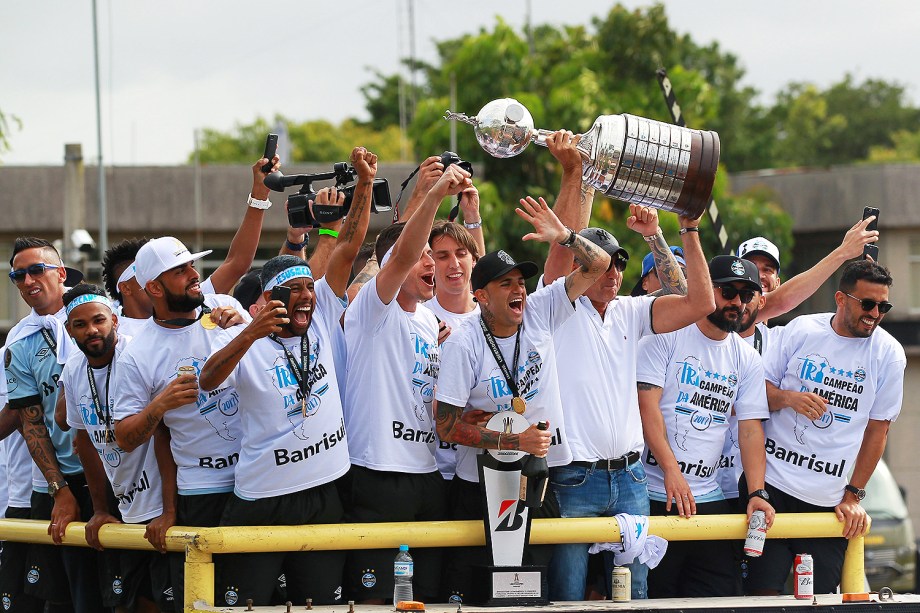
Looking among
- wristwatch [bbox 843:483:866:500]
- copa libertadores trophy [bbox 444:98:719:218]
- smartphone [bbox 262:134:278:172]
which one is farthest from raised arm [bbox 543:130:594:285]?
wristwatch [bbox 843:483:866:500]

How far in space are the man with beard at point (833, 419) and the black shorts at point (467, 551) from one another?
1.32m

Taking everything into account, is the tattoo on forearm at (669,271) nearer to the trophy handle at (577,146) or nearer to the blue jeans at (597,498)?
the trophy handle at (577,146)

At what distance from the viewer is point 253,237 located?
7.23 m

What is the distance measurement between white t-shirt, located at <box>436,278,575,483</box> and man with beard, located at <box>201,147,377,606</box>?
0.57 meters

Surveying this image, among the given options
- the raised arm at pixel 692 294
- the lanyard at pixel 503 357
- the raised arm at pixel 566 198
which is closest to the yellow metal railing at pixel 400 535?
the lanyard at pixel 503 357

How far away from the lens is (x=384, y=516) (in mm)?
6020

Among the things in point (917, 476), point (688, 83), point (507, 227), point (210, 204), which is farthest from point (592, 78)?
point (917, 476)

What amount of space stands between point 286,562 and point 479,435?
107cm

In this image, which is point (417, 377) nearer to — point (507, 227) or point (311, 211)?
point (311, 211)

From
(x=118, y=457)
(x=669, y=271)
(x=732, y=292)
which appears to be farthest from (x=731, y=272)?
(x=118, y=457)

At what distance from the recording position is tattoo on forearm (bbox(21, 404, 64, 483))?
274 inches

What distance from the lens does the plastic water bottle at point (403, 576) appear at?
5.62m

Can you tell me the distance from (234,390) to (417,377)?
0.89 m

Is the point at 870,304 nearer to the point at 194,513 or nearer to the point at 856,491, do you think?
the point at 856,491
